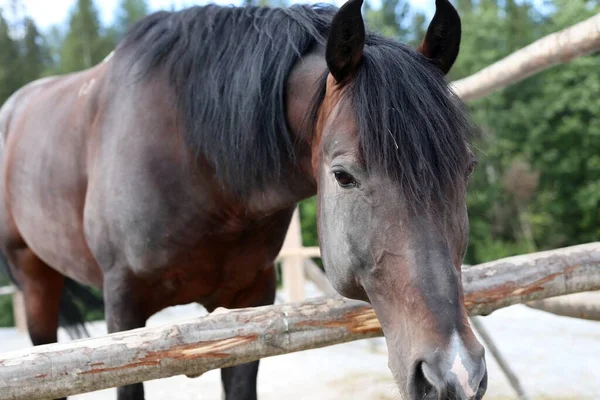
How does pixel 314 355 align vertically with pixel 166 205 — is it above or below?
below

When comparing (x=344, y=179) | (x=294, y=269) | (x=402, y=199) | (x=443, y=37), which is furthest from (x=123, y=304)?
(x=294, y=269)

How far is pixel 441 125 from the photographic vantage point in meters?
1.50

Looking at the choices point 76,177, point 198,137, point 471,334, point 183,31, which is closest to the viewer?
point 471,334

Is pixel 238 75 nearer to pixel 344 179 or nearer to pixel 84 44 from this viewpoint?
pixel 344 179

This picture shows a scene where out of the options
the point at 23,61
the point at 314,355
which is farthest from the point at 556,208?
the point at 23,61

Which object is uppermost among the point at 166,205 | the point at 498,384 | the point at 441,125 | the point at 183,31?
the point at 183,31

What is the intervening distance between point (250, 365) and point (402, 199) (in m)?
1.42

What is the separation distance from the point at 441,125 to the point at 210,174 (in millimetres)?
955

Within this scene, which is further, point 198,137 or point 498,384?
point 498,384

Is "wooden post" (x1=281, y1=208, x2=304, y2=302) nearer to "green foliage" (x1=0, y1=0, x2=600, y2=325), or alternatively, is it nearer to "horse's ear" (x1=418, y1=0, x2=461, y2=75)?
"horse's ear" (x1=418, y1=0, x2=461, y2=75)

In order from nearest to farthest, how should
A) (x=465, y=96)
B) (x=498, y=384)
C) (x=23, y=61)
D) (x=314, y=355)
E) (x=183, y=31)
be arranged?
1. (x=183, y=31)
2. (x=465, y=96)
3. (x=498, y=384)
4. (x=314, y=355)
5. (x=23, y=61)

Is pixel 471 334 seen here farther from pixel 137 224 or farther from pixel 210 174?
pixel 137 224

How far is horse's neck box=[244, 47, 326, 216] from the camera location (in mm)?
1883

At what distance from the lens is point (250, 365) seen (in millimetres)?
2574
